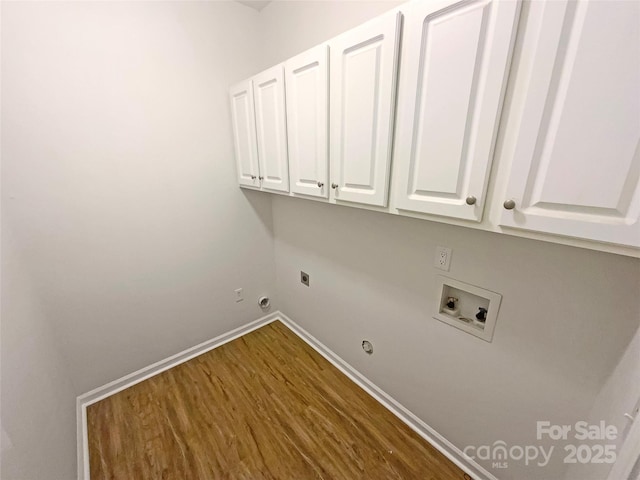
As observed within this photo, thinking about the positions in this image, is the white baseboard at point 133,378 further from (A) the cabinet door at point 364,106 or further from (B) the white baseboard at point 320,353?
(A) the cabinet door at point 364,106

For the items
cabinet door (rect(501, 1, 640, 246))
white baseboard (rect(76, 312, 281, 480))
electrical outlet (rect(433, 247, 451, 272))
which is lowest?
white baseboard (rect(76, 312, 281, 480))

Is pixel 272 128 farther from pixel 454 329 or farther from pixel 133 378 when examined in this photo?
pixel 133 378

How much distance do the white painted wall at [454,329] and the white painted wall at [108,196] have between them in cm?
61

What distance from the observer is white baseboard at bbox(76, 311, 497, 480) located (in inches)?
56.1

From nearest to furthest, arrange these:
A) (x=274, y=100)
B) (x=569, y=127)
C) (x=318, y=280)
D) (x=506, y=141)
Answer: (x=569, y=127), (x=506, y=141), (x=274, y=100), (x=318, y=280)

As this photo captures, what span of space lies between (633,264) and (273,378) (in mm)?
2084

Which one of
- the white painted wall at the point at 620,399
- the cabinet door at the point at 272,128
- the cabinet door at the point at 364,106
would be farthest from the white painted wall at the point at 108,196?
the white painted wall at the point at 620,399

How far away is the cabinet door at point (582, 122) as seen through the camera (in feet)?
1.90

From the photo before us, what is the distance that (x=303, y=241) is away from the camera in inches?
85.1

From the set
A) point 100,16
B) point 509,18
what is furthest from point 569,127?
point 100,16

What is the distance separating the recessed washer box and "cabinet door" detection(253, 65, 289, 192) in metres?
1.10

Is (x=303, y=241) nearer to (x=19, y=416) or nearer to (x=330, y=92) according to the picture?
(x=330, y=92)

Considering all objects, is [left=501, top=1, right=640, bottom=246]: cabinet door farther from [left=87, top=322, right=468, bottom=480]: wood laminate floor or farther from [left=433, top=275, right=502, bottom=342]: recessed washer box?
[left=87, top=322, right=468, bottom=480]: wood laminate floor

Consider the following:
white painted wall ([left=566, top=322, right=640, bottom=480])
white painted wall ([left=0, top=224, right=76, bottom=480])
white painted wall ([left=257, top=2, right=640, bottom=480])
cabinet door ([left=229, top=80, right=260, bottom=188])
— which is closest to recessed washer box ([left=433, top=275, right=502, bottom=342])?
white painted wall ([left=257, top=2, right=640, bottom=480])
